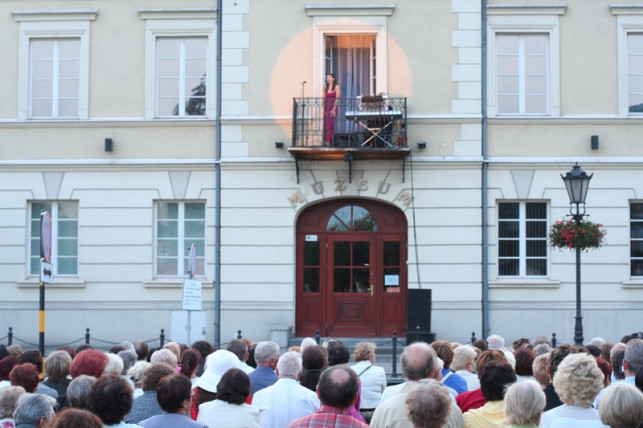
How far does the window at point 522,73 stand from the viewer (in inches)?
883

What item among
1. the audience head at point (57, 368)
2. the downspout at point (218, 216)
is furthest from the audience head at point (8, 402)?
the downspout at point (218, 216)

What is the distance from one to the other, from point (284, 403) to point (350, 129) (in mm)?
14640

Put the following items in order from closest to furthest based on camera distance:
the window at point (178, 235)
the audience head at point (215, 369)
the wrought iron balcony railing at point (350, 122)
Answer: the audience head at point (215, 369), the wrought iron balcony railing at point (350, 122), the window at point (178, 235)

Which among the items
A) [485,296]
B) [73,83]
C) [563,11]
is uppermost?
[563,11]

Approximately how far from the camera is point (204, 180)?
73.8 ft

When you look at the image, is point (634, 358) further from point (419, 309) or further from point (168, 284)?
point (168, 284)

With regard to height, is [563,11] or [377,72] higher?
[563,11]

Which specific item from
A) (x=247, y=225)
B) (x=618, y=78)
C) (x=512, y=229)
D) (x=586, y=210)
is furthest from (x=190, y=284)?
(x=618, y=78)

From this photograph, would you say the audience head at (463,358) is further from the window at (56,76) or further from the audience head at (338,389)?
the window at (56,76)

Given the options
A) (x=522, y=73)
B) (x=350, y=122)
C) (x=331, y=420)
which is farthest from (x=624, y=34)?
(x=331, y=420)

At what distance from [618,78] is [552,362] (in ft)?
50.6

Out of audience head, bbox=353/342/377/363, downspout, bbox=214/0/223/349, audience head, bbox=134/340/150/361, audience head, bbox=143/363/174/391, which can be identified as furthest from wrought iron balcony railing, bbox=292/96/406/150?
audience head, bbox=143/363/174/391

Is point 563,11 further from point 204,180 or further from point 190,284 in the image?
point 190,284

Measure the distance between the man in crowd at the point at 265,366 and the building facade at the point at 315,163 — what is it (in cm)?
1209
